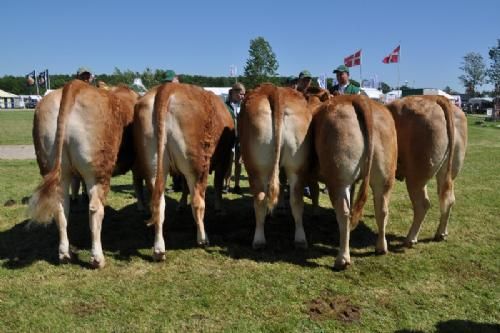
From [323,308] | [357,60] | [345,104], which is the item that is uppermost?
[357,60]

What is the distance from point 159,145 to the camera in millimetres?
4980

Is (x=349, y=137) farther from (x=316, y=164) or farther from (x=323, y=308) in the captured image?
(x=323, y=308)

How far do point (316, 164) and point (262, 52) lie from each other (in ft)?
202

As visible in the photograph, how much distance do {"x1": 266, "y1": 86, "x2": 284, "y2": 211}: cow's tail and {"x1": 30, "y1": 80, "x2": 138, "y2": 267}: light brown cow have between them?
1.88 meters

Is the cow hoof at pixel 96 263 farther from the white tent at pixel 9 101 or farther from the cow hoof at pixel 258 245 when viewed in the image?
the white tent at pixel 9 101

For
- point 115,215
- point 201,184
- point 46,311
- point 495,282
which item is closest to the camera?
point 46,311

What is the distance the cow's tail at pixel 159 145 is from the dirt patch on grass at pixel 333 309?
2.07 m

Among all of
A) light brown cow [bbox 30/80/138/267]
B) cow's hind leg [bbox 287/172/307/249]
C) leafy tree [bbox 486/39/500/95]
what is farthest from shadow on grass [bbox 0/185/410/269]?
leafy tree [bbox 486/39/500/95]

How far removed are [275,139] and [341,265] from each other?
1.65m

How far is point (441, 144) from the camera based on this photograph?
17.5 feet

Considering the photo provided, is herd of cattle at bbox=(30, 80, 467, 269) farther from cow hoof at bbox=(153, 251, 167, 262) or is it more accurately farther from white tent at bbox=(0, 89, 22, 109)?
white tent at bbox=(0, 89, 22, 109)

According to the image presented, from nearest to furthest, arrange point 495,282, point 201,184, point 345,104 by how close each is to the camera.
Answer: point 495,282 → point 345,104 → point 201,184

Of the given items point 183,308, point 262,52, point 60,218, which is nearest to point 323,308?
point 183,308

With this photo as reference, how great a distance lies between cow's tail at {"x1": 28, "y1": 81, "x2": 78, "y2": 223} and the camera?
182 inches
